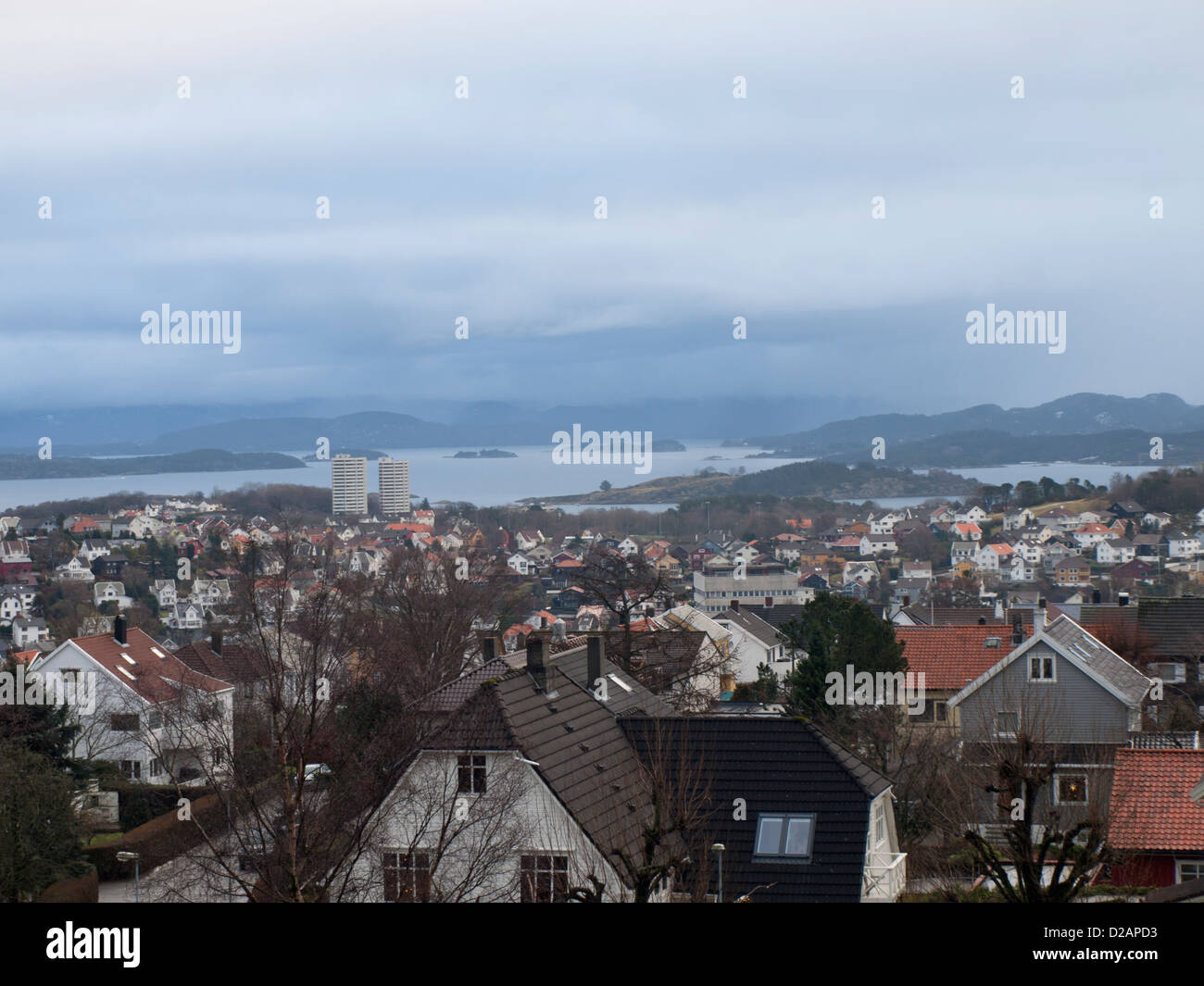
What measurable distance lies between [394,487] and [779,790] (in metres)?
138

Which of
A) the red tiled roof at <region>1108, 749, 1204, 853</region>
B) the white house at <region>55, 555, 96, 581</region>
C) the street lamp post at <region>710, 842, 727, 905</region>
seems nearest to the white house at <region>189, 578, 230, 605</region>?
the white house at <region>55, 555, 96, 581</region>

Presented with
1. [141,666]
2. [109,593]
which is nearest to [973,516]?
[109,593]

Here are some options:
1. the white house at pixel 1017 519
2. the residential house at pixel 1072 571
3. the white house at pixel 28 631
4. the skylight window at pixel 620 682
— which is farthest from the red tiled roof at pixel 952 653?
the white house at pixel 1017 519

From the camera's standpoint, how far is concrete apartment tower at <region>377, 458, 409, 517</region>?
14375 centimetres

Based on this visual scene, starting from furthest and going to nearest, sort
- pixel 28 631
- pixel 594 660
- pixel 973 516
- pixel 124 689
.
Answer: pixel 973 516, pixel 28 631, pixel 124 689, pixel 594 660

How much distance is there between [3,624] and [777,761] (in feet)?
257

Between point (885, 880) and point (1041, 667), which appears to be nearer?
point (885, 880)

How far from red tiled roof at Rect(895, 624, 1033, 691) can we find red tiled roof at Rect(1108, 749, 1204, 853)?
604 inches

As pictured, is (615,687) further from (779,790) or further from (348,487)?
(348,487)

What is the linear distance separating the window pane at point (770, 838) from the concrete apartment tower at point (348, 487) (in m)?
117

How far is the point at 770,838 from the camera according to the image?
1409 cm

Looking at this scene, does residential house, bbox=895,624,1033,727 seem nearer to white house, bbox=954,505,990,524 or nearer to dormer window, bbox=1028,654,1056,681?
dormer window, bbox=1028,654,1056,681
